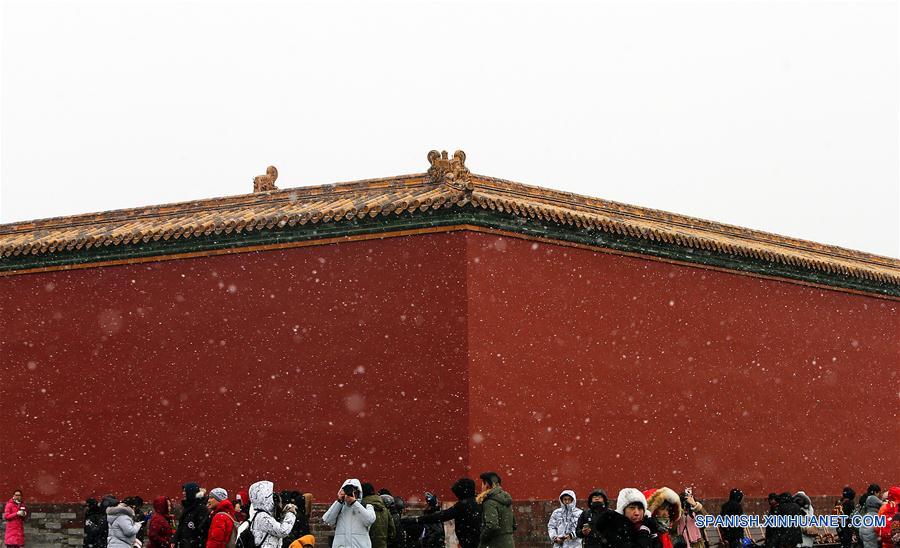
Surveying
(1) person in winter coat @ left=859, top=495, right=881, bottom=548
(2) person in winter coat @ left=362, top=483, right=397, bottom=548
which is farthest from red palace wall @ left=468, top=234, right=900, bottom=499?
(1) person in winter coat @ left=859, top=495, right=881, bottom=548

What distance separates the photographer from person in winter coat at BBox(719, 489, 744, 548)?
19422 millimetres

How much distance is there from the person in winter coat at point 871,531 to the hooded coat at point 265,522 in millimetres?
6649

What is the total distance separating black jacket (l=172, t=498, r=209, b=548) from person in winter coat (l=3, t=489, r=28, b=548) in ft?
22.0

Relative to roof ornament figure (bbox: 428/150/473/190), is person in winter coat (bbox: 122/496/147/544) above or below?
below

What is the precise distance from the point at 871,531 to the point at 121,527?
804cm

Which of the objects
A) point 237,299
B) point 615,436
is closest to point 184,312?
point 237,299

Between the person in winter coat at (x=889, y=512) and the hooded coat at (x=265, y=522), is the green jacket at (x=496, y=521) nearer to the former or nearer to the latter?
the hooded coat at (x=265, y=522)

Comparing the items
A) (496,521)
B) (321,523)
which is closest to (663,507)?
(496,521)

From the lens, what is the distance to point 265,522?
14.0 meters

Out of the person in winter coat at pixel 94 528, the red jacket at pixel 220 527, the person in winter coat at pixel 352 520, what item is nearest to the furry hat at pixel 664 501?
the person in winter coat at pixel 352 520

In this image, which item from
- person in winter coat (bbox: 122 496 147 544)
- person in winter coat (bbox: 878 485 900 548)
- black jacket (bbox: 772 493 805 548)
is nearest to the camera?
person in winter coat (bbox: 878 485 900 548)

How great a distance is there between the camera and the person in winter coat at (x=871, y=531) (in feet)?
55.0

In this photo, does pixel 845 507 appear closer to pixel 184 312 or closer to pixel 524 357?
pixel 524 357

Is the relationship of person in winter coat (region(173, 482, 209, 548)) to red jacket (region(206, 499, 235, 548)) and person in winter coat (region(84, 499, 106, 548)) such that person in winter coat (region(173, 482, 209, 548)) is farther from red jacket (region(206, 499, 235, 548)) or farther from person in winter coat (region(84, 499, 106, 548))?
person in winter coat (region(84, 499, 106, 548))
